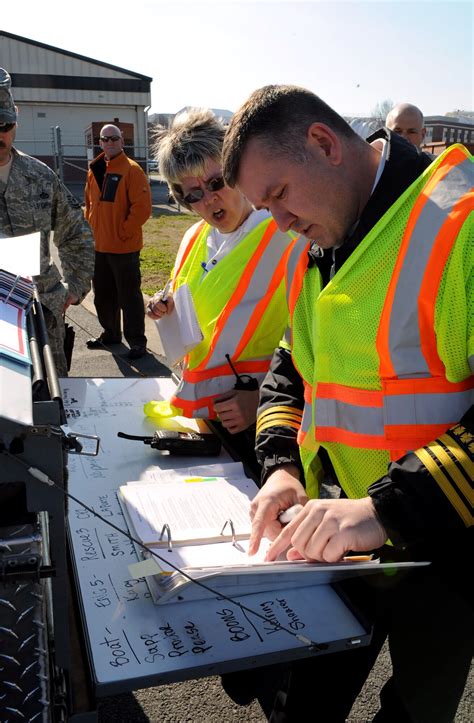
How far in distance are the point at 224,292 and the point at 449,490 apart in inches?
44.3

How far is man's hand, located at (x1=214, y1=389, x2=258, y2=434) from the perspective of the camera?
6.48ft

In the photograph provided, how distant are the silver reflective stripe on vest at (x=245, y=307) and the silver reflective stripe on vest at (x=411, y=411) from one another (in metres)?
0.78

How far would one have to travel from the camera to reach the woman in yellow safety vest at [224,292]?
2029 millimetres

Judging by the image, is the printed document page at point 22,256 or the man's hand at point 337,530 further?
the printed document page at point 22,256

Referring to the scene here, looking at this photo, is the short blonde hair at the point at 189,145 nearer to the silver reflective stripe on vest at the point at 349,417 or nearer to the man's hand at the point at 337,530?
the silver reflective stripe on vest at the point at 349,417

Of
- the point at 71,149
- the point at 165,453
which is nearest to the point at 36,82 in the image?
the point at 71,149

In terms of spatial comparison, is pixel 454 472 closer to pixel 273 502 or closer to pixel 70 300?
pixel 273 502

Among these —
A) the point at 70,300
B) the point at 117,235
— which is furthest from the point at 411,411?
the point at 117,235

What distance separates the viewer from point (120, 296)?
593cm

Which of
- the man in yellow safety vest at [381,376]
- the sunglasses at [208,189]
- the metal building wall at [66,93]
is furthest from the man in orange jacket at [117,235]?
the metal building wall at [66,93]

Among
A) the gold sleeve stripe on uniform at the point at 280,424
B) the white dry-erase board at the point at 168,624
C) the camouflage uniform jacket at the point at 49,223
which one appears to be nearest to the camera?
the white dry-erase board at the point at 168,624

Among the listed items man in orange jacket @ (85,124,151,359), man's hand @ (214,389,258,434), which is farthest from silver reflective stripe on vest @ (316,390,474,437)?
man in orange jacket @ (85,124,151,359)

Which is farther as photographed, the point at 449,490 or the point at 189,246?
the point at 189,246

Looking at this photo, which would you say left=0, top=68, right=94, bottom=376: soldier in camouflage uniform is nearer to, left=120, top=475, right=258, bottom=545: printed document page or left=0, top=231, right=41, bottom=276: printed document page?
left=0, top=231, right=41, bottom=276: printed document page
